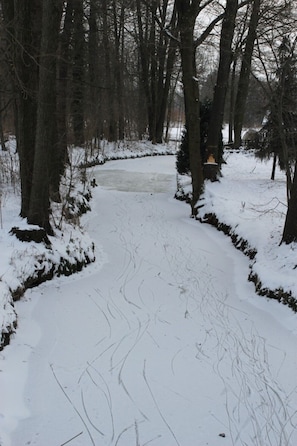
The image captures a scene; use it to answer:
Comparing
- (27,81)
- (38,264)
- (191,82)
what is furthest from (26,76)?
(191,82)

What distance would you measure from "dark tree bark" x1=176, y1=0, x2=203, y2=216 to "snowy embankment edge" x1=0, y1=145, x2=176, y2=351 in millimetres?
4279

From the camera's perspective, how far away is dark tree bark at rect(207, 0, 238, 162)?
11.2 metres

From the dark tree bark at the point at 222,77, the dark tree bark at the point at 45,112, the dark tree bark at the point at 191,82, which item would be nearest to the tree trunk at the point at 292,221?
the dark tree bark at the point at 45,112

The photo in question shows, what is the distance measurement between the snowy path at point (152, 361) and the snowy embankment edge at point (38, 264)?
17 cm

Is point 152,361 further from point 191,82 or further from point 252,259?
point 191,82

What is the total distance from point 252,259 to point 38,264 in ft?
12.1

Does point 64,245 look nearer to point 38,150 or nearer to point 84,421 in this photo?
point 38,150

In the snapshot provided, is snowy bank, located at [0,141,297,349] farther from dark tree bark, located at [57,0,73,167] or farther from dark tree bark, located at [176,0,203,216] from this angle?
dark tree bark, located at [57,0,73,167]

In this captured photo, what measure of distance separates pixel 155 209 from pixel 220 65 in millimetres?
4811

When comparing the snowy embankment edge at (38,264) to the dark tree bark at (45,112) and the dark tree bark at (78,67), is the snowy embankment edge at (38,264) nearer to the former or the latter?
the dark tree bark at (45,112)

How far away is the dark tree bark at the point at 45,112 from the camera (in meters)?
6.15

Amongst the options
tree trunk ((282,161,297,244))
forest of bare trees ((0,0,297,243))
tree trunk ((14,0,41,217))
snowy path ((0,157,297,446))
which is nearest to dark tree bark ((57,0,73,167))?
forest of bare trees ((0,0,297,243))

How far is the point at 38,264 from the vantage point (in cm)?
604

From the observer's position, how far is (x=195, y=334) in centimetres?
474
